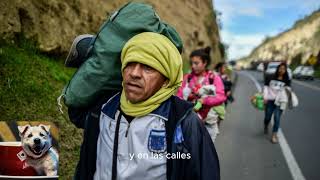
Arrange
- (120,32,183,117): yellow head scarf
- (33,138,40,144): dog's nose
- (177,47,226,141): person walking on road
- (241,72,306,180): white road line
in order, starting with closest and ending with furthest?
(120,32,183,117): yellow head scarf → (33,138,40,144): dog's nose → (177,47,226,141): person walking on road → (241,72,306,180): white road line

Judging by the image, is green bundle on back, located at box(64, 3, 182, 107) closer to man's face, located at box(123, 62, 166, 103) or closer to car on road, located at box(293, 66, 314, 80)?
man's face, located at box(123, 62, 166, 103)

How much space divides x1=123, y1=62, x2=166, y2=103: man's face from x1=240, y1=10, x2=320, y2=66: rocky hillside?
6143 cm

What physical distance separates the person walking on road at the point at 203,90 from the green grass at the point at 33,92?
5.46 feet

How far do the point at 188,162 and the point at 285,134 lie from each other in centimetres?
924

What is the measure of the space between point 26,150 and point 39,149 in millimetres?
151

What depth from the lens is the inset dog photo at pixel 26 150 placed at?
347 cm

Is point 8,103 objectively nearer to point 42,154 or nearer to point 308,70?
point 42,154

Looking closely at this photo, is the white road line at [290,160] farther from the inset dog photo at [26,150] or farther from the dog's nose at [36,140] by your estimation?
the dog's nose at [36,140]

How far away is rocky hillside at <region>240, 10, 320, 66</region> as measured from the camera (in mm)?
71000

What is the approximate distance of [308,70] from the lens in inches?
1786

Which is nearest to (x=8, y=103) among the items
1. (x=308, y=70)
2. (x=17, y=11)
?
(x=17, y=11)

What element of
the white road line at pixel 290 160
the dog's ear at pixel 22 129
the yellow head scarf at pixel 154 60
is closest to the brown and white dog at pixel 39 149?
the dog's ear at pixel 22 129

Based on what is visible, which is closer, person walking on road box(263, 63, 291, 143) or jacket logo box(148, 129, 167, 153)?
jacket logo box(148, 129, 167, 153)

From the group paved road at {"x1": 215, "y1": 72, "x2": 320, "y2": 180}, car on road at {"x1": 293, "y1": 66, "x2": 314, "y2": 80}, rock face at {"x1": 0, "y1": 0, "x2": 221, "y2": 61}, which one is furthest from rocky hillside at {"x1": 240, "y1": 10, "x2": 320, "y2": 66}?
rock face at {"x1": 0, "y1": 0, "x2": 221, "y2": 61}
